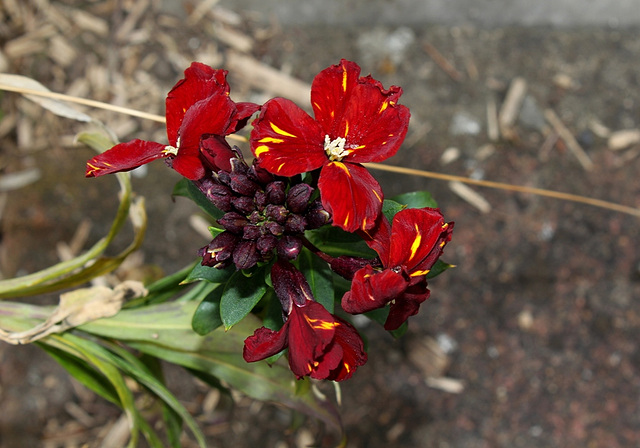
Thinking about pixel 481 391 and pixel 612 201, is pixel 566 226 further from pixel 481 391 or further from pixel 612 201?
pixel 481 391

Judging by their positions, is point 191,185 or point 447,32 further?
point 447,32

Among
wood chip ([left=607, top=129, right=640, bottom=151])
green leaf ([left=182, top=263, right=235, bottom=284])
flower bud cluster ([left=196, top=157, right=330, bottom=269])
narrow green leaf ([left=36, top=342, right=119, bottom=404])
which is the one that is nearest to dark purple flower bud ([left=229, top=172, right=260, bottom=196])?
flower bud cluster ([left=196, top=157, right=330, bottom=269])

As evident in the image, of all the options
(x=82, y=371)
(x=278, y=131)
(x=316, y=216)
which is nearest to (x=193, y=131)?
(x=278, y=131)

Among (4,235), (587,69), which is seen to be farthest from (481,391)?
(4,235)

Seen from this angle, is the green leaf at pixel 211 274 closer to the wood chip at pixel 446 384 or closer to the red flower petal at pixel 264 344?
the red flower petal at pixel 264 344

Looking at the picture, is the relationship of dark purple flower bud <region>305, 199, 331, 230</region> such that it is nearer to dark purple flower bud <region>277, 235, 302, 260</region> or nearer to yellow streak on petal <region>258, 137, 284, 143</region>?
dark purple flower bud <region>277, 235, 302, 260</region>

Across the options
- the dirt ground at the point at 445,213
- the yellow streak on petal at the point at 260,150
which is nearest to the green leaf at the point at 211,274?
the yellow streak on petal at the point at 260,150

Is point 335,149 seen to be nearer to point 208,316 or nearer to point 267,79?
point 208,316
